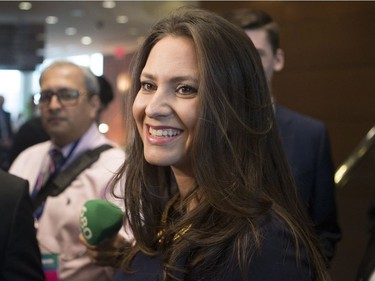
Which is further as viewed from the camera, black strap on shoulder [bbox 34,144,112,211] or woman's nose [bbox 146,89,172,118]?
black strap on shoulder [bbox 34,144,112,211]

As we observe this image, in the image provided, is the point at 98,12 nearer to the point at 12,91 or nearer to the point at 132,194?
the point at 12,91

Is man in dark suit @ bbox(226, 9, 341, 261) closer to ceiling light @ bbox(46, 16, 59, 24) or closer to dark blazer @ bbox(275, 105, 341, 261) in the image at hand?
dark blazer @ bbox(275, 105, 341, 261)

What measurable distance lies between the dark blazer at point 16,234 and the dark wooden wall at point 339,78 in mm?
3212

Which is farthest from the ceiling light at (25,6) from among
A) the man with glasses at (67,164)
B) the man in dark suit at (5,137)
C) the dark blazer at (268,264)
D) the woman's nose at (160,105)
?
the dark blazer at (268,264)

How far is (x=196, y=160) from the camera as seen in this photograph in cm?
134

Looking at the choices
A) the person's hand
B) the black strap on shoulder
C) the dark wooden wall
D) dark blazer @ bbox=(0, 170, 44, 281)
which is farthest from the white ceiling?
dark blazer @ bbox=(0, 170, 44, 281)

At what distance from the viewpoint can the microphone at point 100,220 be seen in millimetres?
1943

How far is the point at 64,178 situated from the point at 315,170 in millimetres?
1052

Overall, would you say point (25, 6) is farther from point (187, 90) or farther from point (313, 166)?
point (187, 90)

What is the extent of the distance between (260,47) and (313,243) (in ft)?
4.44

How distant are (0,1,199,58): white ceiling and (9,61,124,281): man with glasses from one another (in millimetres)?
3879

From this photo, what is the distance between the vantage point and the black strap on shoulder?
260 centimetres

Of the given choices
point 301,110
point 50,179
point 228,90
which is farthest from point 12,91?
point 228,90

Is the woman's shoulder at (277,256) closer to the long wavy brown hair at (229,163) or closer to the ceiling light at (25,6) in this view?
the long wavy brown hair at (229,163)
